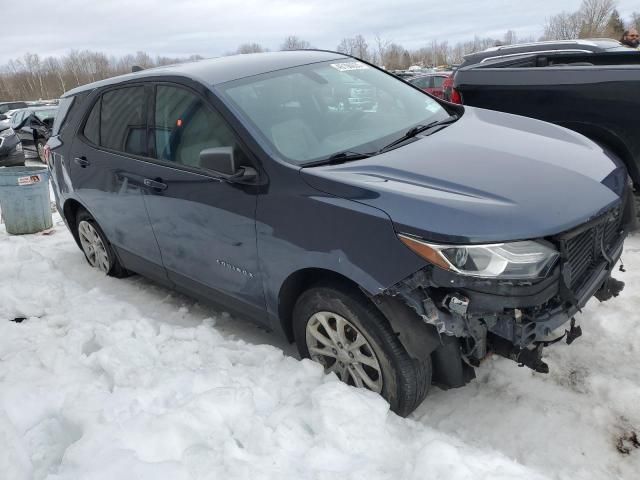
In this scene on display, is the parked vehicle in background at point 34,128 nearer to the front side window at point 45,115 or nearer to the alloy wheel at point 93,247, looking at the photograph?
the front side window at point 45,115

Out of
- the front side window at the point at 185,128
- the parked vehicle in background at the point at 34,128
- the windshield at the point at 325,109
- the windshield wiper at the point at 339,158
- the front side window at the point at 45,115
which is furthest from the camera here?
the front side window at the point at 45,115

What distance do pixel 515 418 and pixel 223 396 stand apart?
1.49 meters

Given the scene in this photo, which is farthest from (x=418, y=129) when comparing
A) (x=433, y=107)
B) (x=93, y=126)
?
(x=93, y=126)

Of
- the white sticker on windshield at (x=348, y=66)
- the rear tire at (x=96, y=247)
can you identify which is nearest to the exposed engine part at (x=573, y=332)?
the white sticker on windshield at (x=348, y=66)

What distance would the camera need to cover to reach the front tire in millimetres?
2432

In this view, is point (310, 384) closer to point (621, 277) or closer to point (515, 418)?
point (515, 418)

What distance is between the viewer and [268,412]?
8.38 ft

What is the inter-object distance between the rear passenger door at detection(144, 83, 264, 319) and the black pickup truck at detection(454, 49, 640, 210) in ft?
9.53

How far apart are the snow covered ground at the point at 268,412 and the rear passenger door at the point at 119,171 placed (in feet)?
2.00

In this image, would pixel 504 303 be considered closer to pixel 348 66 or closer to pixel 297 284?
pixel 297 284

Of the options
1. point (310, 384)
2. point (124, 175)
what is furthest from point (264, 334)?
point (124, 175)

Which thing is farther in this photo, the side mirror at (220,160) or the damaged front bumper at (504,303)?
the side mirror at (220,160)

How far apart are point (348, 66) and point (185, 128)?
4.21 ft

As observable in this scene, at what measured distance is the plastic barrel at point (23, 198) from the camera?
243 inches
